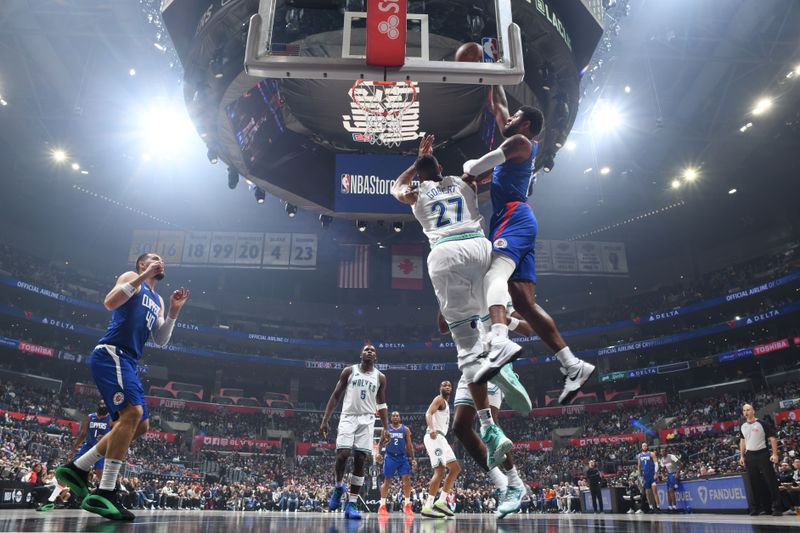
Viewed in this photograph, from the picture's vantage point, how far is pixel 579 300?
40.9m

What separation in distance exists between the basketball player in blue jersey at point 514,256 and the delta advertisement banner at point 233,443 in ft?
110

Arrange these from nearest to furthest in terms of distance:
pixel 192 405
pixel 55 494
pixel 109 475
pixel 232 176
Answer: pixel 109 475
pixel 55 494
pixel 232 176
pixel 192 405

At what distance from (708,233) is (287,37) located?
35.1m

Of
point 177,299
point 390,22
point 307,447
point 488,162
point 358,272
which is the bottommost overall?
point 307,447

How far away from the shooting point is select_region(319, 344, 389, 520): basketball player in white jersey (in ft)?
25.2

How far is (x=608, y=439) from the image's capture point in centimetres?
3130

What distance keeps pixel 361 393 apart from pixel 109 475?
4.24 metres

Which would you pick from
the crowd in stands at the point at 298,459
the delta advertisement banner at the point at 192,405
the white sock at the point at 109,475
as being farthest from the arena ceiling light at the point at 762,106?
the delta advertisement banner at the point at 192,405

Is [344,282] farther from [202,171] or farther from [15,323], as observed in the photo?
[15,323]

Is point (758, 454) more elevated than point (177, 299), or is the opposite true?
point (177, 299)

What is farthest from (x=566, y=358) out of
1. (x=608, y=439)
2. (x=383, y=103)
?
(x=608, y=439)

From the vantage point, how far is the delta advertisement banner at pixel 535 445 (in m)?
33.7

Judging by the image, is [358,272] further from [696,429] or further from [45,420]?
[696,429]

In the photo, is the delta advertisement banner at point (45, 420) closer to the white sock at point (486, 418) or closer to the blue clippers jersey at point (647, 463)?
the blue clippers jersey at point (647, 463)
